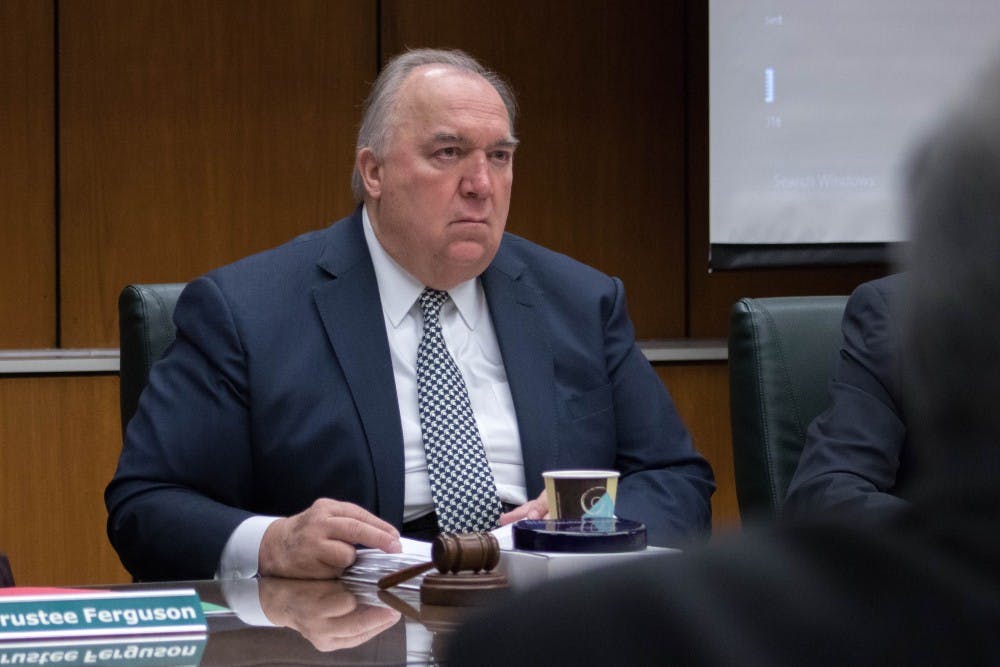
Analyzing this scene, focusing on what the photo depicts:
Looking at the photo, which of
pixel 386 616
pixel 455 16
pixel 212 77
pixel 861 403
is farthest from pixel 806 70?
pixel 386 616

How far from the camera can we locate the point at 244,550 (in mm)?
2035

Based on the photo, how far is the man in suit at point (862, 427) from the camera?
234 centimetres

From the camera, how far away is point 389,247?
2578mm

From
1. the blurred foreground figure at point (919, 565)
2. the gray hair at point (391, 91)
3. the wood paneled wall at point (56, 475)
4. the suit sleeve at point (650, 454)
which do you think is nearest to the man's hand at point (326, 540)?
the suit sleeve at point (650, 454)

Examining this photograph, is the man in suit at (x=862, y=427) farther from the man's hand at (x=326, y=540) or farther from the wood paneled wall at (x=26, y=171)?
the wood paneled wall at (x=26, y=171)

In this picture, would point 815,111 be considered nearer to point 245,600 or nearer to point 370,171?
point 370,171

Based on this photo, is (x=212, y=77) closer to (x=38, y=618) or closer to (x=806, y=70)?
(x=806, y=70)

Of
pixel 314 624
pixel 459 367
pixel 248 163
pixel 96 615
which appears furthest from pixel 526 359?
pixel 248 163

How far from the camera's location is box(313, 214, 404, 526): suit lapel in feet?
7.57

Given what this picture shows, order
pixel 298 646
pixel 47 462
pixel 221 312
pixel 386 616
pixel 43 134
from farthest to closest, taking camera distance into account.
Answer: pixel 43 134, pixel 47 462, pixel 221 312, pixel 386 616, pixel 298 646

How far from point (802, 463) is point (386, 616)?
1.05m

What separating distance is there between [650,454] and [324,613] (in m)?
1.03

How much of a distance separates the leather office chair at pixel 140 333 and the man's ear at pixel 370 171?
1.38 feet

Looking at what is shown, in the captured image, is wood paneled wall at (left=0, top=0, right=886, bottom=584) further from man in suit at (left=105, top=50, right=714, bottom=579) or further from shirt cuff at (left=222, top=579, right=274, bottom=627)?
shirt cuff at (left=222, top=579, right=274, bottom=627)
